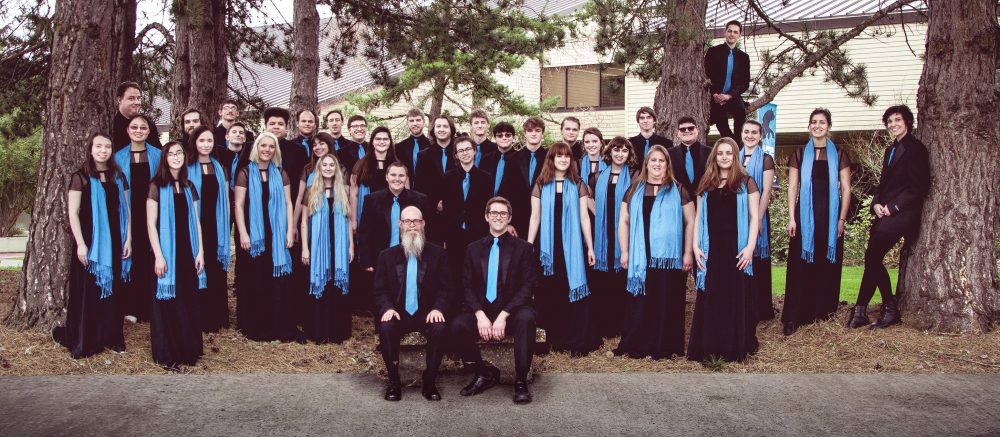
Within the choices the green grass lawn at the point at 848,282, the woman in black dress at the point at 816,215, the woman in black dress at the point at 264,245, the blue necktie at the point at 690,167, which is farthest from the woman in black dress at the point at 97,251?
the green grass lawn at the point at 848,282

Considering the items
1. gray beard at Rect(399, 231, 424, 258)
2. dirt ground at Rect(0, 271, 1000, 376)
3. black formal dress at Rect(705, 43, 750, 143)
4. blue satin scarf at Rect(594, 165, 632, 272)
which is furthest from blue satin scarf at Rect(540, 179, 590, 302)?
black formal dress at Rect(705, 43, 750, 143)

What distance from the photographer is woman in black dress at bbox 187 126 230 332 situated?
25.1ft

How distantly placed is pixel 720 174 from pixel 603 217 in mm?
1192

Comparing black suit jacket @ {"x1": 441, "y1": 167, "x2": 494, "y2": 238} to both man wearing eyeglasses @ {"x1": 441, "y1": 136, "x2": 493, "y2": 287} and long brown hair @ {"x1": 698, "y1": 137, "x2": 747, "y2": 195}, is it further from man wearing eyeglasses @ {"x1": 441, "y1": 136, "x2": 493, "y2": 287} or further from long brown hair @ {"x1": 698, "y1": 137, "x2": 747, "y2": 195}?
long brown hair @ {"x1": 698, "y1": 137, "x2": 747, "y2": 195}

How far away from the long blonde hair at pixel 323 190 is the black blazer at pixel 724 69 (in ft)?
15.6

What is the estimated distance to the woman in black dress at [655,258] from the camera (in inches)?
293

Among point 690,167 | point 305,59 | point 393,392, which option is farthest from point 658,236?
point 305,59

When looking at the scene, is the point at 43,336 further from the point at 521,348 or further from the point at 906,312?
the point at 906,312

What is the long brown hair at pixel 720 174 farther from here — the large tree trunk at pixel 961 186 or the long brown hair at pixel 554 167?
the large tree trunk at pixel 961 186

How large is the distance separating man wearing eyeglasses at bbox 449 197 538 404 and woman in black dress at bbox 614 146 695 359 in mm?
1216

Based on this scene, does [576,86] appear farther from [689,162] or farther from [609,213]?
[609,213]

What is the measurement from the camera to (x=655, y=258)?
7465 mm

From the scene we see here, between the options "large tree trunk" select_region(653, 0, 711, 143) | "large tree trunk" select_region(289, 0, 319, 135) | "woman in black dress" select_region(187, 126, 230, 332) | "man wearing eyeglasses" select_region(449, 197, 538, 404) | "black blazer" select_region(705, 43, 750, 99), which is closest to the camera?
"man wearing eyeglasses" select_region(449, 197, 538, 404)

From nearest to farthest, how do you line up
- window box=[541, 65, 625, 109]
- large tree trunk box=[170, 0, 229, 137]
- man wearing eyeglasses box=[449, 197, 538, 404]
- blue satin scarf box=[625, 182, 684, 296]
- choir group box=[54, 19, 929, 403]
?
man wearing eyeglasses box=[449, 197, 538, 404], choir group box=[54, 19, 929, 403], blue satin scarf box=[625, 182, 684, 296], large tree trunk box=[170, 0, 229, 137], window box=[541, 65, 625, 109]
